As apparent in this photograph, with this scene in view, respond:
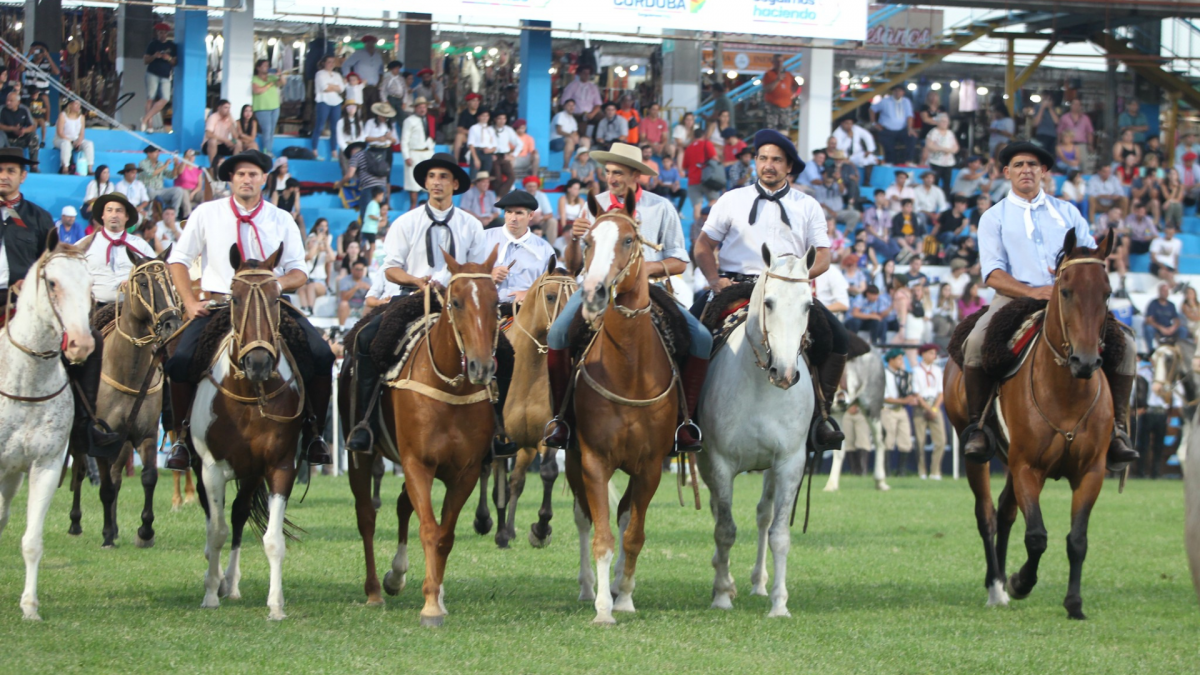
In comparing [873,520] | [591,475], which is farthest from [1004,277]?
[873,520]

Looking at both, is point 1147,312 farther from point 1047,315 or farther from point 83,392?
point 83,392

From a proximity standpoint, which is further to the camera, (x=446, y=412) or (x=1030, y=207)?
(x=1030, y=207)

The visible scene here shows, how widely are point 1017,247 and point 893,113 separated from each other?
2239 centimetres

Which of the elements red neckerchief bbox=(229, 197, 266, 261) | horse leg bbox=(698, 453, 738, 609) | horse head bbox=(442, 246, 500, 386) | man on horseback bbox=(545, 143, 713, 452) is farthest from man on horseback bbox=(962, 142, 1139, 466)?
red neckerchief bbox=(229, 197, 266, 261)

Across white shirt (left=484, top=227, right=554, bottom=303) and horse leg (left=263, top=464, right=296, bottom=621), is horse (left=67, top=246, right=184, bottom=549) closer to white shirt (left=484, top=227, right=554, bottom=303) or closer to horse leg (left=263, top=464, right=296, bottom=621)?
horse leg (left=263, top=464, right=296, bottom=621)

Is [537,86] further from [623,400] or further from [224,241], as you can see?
[623,400]

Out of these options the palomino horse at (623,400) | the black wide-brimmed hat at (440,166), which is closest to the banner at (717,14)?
the black wide-brimmed hat at (440,166)

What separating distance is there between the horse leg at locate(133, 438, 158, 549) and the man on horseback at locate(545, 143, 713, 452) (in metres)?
4.51

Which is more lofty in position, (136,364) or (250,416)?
(136,364)

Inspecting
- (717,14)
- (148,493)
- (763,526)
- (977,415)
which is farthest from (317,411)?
(717,14)

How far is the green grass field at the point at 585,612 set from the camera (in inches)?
293

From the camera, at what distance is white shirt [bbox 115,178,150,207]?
2116 cm

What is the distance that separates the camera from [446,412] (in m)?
8.76

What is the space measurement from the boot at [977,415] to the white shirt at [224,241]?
479 cm
